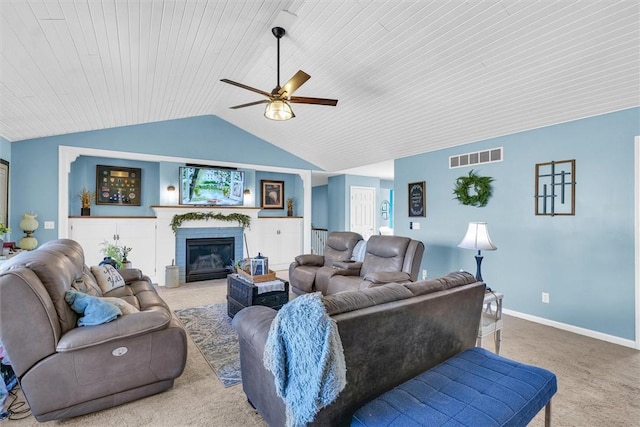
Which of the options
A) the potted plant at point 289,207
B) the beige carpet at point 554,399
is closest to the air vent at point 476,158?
the beige carpet at point 554,399

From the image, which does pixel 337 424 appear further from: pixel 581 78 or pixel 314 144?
pixel 314 144

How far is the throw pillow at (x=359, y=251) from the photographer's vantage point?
4.41m

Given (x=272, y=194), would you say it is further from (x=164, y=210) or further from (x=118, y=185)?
(x=118, y=185)

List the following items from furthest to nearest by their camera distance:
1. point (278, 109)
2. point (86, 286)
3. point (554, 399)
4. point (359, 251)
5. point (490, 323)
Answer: point (359, 251), point (278, 109), point (86, 286), point (490, 323), point (554, 399)

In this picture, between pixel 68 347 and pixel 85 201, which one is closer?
pixel 68 347

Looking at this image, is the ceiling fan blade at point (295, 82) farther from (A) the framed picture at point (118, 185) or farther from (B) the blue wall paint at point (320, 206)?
(B) the blue wall paint at point (320, 206)

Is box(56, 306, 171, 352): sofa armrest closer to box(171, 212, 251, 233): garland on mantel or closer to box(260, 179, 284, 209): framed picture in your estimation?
box(171, 212, 251, 233): garland on mantel

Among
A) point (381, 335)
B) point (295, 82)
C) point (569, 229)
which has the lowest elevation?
point (381, 335)

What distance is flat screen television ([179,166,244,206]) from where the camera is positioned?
5.88 metres

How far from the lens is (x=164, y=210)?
569 cm

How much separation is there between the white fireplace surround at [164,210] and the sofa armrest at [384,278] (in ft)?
12.4

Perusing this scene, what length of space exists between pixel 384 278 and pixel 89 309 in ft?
8.52

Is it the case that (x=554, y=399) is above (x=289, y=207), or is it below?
below

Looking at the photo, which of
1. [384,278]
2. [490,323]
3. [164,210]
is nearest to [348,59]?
[384,278]
